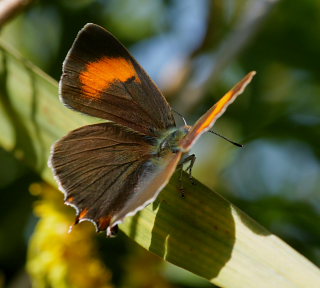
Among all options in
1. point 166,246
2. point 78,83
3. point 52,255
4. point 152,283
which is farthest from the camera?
point 152,283

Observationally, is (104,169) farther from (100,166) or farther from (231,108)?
(231,108)

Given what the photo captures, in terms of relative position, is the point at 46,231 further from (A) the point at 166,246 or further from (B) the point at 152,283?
(A) the point at 166,246

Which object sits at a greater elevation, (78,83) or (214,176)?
(78,83)

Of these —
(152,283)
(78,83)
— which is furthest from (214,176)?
(78,83)

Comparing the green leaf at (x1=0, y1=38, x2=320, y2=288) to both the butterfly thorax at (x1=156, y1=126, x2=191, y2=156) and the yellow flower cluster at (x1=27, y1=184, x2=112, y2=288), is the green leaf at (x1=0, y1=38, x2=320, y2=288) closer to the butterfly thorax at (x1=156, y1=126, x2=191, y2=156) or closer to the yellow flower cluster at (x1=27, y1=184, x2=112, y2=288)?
the butterfly thorax at (x1=156, y1=126, x2=191, y2=156)

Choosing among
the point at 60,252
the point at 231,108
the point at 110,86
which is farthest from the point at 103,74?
the point at 231,108

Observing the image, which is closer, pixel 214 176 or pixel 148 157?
pixel 148 157

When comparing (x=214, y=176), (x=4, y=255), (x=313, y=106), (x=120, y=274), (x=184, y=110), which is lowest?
(x=4, y=255)
